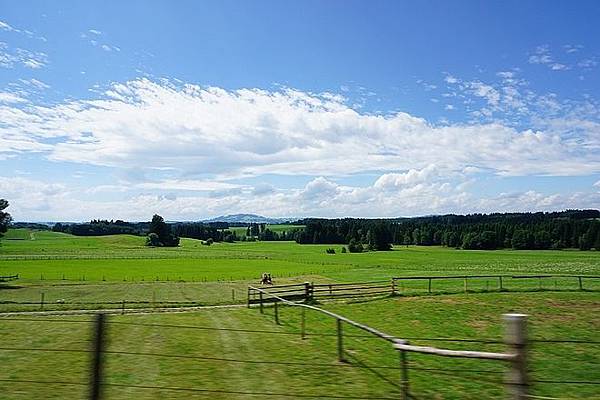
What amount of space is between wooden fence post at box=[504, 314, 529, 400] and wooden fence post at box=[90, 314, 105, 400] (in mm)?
4079

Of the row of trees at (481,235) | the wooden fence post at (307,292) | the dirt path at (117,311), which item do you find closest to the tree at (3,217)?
the dirt path at (117,311)

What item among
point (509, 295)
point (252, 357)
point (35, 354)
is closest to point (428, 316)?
point (509, 295)

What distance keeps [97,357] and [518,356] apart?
13.8 feet

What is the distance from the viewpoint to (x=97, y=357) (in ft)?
17.7

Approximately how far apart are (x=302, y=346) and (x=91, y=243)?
14569cm

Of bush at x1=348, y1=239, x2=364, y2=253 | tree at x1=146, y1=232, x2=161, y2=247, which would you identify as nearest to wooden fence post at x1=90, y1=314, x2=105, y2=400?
bush at x1=348, y1=239, x2=364, y2=253

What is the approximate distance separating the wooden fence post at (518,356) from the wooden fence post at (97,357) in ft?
13.4

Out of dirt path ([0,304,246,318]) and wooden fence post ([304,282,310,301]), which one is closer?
dirt path ([0,304,246,318])

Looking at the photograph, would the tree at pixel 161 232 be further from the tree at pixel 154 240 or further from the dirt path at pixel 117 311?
the dirt path at pixel 117 311

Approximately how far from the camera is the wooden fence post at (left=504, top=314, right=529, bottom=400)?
4738 millimetres

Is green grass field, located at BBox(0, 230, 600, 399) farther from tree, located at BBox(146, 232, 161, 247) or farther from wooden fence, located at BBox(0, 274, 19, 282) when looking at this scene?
tree, located at BBox(146, 232, 161, 247)

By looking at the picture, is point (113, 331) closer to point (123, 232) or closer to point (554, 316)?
point (554, 316)

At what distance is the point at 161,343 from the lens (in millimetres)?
13016

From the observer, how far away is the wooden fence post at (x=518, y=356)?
187 inches
